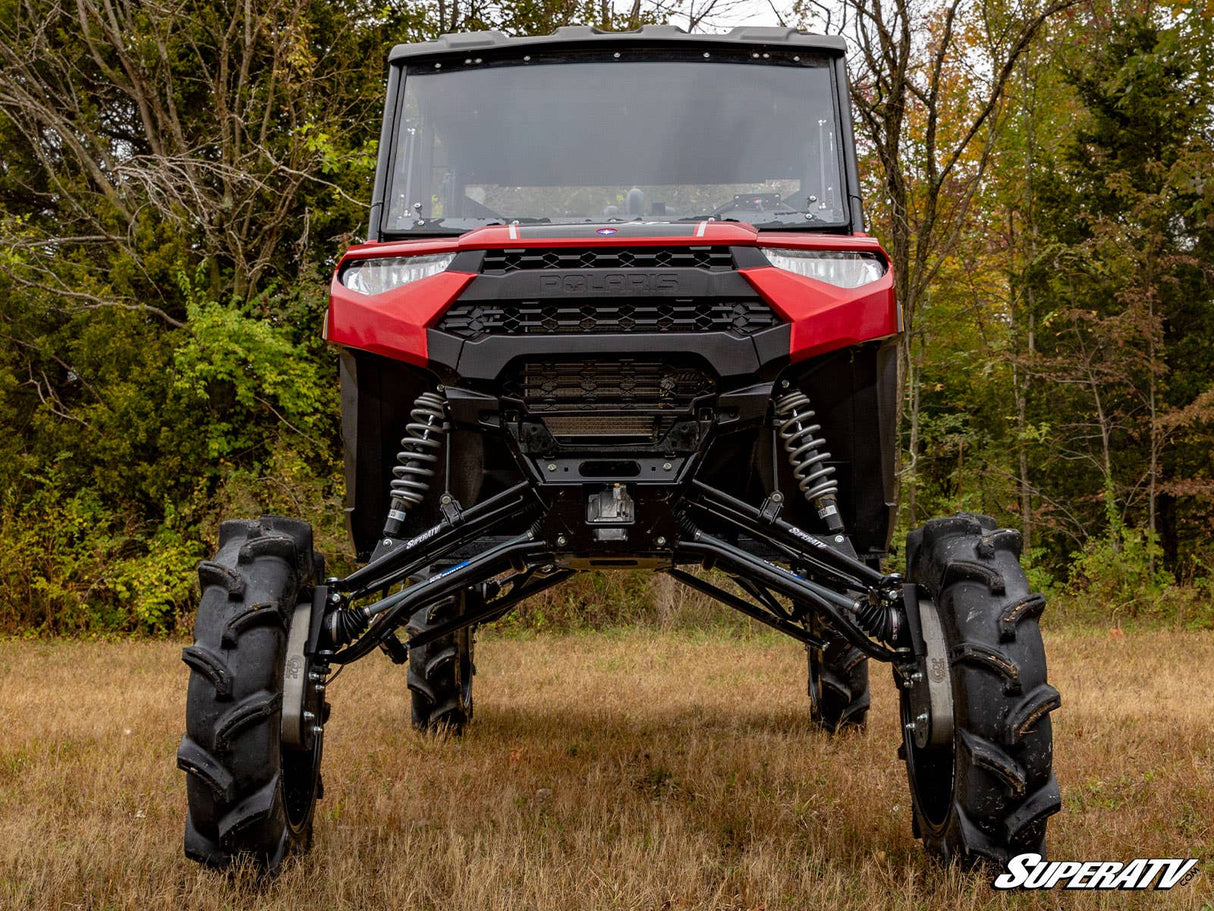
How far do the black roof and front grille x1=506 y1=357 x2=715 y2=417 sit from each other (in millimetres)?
A: 1704

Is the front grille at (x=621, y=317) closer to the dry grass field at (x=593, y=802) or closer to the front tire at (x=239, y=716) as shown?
the front tire at (x=239, y=716)

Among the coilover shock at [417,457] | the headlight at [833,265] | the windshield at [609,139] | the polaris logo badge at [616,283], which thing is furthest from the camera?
the windshield at [609,139]

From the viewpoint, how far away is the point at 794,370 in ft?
14.1

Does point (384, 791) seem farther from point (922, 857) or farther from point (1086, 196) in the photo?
point (1086, 196)

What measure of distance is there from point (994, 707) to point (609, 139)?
2831 mm

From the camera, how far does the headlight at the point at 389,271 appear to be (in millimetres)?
4238

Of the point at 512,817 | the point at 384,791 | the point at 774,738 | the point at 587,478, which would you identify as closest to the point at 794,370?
the point at 587,478

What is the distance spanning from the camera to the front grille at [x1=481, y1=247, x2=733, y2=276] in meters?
4.12

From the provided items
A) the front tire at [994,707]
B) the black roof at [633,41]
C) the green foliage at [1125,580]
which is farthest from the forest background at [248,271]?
the front tire at [994,707]

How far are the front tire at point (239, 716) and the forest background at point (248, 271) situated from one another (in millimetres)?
10619

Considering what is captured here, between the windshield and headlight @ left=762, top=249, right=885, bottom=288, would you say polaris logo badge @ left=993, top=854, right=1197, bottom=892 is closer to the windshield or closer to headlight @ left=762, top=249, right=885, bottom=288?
headlight @ left=762, top=249, right=885, bottom=288

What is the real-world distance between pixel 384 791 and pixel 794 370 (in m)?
2.72

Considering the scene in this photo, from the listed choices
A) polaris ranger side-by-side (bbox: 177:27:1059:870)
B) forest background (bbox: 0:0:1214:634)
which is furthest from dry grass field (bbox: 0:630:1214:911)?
forest background (bbox: 0:0:1214:634)

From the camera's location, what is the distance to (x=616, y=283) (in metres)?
4.08
